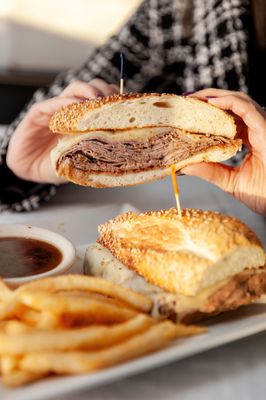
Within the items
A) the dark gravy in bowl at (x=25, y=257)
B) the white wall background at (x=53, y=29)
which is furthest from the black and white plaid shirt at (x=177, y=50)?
the white wall background at (x=53, y=29)

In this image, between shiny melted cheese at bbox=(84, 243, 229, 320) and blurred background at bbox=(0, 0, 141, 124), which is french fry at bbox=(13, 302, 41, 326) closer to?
shiny melted cheese at bbox=(84, 243, 229, 320)

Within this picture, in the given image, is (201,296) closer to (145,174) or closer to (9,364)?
(9,364)

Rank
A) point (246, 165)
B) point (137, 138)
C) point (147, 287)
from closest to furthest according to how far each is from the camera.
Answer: point (147, 287) < point (137, 138) < point (246, 165)

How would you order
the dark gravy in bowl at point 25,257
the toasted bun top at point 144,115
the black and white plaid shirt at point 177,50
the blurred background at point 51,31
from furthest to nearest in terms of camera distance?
the blurred background at point 51,31 < the black and white plaid shirt at point 177,50 < the toasted bun top at point 144,115 < the dark gravy in bowl at point 25,257

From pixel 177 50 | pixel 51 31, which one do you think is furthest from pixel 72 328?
pixel 51 31

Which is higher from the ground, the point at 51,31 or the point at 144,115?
the point at 144,115

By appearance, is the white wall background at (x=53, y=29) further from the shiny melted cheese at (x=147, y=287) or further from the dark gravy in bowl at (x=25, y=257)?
the shiny melted cheese at (x=147, y=287)
